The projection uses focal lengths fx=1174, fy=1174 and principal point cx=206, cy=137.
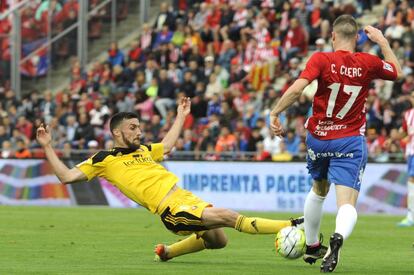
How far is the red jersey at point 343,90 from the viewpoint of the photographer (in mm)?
11539

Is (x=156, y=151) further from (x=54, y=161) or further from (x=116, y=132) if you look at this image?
(x=54, y=161)

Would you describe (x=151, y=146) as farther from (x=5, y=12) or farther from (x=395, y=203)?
(x=5, y=12)

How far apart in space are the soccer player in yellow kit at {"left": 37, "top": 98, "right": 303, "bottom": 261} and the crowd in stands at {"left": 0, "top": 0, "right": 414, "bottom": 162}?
13.6 metres

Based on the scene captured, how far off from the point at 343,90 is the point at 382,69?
1.54ft

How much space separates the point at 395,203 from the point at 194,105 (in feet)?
24.5

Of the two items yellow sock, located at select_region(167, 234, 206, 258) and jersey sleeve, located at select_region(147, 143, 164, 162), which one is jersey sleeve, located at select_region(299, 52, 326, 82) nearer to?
jersey sleeve, located at select_region(147, 143, 164, 162)

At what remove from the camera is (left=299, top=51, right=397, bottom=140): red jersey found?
37.9ft

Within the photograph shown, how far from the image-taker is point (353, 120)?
11.7 meters

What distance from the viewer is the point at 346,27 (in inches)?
456

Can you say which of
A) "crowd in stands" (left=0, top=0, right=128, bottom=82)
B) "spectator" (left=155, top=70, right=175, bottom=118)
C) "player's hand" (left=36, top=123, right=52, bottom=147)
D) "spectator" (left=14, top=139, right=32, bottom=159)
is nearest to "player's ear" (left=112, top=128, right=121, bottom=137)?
"player's hand" (left=36, top=123, right=52, bottom=147)

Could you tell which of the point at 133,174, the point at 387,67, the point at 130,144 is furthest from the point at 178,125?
the point at 387,67

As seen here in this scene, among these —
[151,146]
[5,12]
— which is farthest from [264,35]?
[151,146]

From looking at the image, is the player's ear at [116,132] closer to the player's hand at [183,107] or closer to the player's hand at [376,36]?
the player's hand at [183,107]

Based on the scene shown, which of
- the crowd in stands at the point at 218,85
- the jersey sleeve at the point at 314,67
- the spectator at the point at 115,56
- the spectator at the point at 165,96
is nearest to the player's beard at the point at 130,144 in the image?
the jersey sleeve at the point at 314,67
